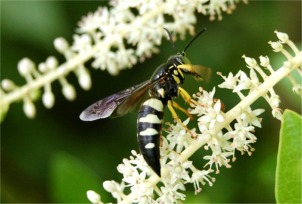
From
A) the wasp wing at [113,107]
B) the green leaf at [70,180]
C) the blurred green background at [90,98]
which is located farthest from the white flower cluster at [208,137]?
the blurred green background at [90,98]

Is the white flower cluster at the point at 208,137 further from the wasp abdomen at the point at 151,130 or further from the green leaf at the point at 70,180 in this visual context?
the green leaf at the point at 70,180

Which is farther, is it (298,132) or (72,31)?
(72,31)

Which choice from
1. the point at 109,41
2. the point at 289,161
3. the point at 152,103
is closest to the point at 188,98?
the point at 152,103

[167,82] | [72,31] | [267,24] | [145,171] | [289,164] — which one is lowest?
[289,164]

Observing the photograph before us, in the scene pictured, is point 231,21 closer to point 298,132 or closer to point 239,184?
point 239,184

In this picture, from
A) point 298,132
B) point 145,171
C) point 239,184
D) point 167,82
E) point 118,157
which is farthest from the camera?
point 118,157

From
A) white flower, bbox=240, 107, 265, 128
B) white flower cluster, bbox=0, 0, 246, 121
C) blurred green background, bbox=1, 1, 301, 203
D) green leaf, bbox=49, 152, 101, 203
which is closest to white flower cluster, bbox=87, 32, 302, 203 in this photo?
white flower, bbox=240, 107, 265, 128

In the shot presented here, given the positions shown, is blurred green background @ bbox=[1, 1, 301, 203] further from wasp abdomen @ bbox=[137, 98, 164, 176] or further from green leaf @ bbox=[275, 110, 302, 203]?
green leaf @ bbox=[275, 110, 302, 203]

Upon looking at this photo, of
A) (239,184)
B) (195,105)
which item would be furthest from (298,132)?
(239,184)
